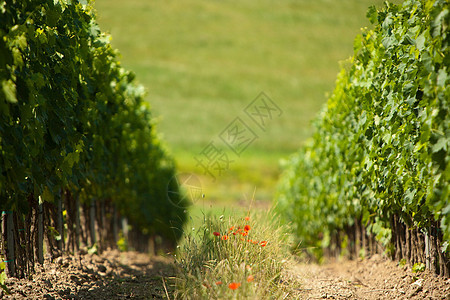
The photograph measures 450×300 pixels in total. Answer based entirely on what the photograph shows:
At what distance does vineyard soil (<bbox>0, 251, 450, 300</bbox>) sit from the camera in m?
4.53

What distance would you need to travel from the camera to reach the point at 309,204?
9.04 meters

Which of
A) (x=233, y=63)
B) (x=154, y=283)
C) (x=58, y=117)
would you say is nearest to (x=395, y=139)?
(x=154, y=283)

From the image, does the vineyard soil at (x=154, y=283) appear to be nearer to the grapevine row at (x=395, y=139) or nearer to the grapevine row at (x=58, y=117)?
the grapevine row at (x=395, y=139)

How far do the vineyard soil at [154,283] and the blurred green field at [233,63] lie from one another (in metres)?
15.3

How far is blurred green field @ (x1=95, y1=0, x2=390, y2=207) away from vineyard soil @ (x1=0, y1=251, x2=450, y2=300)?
15.3m

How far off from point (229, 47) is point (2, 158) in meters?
48.7

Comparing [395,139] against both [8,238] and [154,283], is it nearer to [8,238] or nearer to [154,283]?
[154,283]

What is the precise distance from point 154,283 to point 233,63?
1722 inches

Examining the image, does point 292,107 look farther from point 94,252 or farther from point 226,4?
point 94,252

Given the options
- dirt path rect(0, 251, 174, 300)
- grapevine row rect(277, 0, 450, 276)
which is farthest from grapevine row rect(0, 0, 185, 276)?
grapevine row rect(277, 0, 450, 276)

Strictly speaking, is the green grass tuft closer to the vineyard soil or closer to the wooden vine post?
the vineyard soil

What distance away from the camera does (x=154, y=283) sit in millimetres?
5316

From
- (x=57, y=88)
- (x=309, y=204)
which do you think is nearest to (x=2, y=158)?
(x=57, y=88)

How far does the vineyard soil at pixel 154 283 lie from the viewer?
4.53 m
